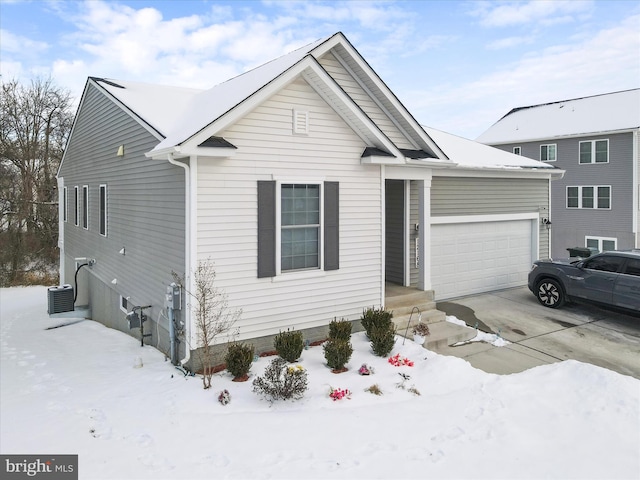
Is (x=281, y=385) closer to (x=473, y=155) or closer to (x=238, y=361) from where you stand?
(x=238, y=361)

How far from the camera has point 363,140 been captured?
879 cm

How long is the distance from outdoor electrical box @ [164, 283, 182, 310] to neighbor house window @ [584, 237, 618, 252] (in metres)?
22.6

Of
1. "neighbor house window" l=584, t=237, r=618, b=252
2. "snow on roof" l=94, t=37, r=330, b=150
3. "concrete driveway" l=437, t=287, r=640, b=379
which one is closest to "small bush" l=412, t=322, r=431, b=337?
"concrete driveway" l=437, t=287, r=640, b=379

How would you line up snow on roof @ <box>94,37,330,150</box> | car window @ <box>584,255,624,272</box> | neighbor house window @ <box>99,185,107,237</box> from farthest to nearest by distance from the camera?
neighbor house window @ <box>99,185,107,237</box> → car window @ <box>584,255,624,272</box> → snow on roof @ <box>94,37,330,150</box>

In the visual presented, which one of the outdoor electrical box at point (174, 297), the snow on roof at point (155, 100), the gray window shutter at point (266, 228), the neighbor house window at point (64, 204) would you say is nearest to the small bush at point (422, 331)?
the gray window shutter at point (266, 228)

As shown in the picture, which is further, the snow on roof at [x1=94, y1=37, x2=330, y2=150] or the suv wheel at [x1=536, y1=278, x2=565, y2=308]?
the suv wheel at [x1=536, y1=278, x2=565, y2=308]

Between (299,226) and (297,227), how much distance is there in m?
0.04

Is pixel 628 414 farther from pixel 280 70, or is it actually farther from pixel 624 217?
pixel 624 217

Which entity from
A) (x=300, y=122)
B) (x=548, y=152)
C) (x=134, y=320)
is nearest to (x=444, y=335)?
(x=300, y=122)

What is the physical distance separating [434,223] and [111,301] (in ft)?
29.1

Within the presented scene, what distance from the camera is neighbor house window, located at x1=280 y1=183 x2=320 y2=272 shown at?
8.03 meters

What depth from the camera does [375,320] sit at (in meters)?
8.24

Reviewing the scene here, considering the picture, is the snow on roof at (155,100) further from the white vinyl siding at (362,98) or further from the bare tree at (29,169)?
the bare tree at (29,169)

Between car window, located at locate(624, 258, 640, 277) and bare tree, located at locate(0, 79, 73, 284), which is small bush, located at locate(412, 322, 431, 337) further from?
bare tree, located at locate(0, 79, 73, 284)
